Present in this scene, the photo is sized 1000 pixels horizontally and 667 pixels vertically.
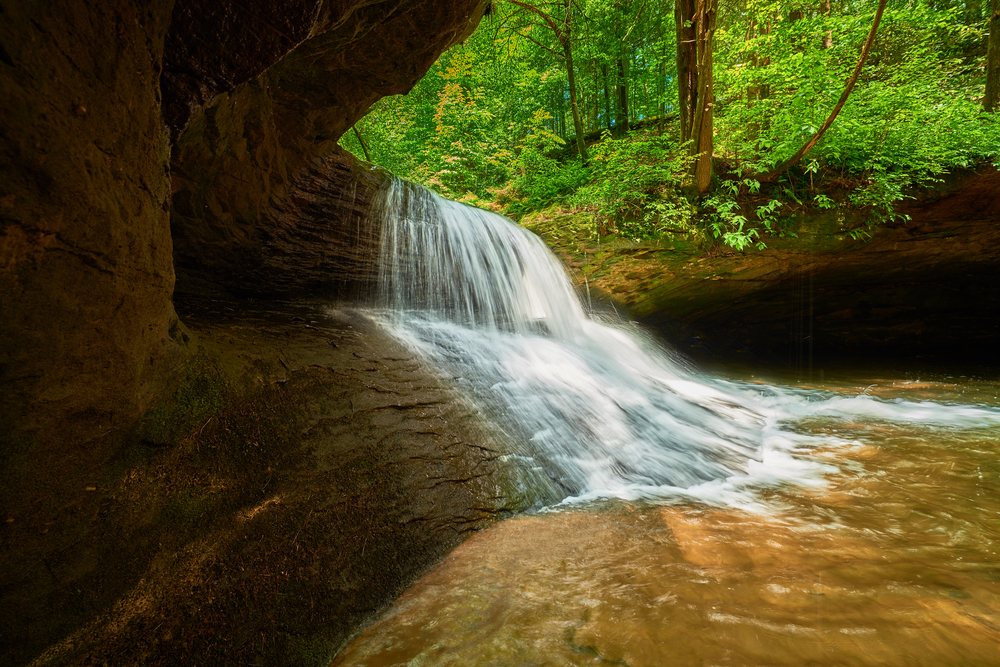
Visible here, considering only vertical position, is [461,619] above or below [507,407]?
below

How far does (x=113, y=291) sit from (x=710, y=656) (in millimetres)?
2735

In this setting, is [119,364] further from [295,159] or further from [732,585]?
[295,159]

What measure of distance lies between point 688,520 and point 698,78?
22.3 feet

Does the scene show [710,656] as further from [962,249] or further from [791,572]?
[962,249]

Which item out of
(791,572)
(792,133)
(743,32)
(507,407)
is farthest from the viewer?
(743,32)

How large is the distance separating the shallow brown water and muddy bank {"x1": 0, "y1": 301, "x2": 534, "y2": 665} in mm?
289

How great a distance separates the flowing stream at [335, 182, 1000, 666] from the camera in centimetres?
160

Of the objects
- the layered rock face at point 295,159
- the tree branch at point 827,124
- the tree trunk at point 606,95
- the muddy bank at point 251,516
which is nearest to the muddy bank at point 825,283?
the tree branch at point 827,124

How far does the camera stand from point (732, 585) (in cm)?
188

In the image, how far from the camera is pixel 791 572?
1956 mm

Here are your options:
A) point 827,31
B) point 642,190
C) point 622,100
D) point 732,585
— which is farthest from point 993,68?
point 732,585

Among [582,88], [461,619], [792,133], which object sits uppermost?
[582,88]

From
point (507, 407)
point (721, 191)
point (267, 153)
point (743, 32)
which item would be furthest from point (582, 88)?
point (507, 407)

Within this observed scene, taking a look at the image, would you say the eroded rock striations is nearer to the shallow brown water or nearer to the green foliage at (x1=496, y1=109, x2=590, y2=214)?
the shallow brown water
